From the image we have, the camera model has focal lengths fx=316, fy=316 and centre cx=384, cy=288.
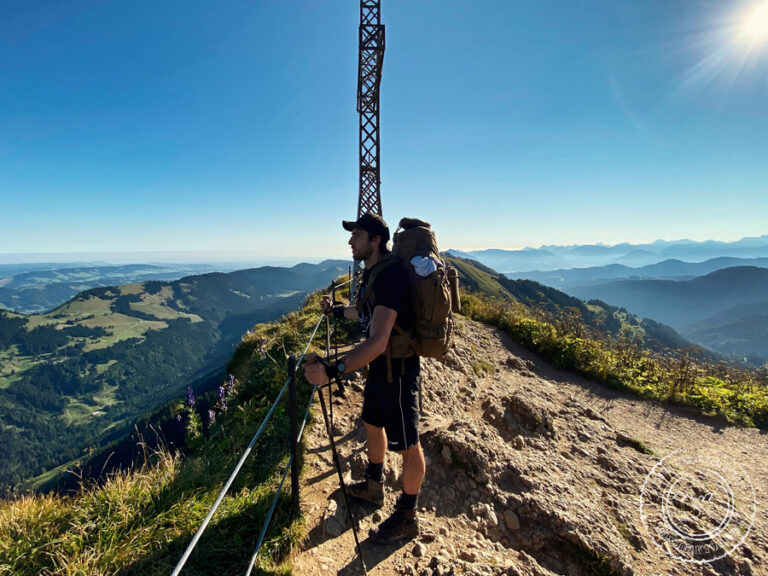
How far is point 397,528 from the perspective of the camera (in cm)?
315

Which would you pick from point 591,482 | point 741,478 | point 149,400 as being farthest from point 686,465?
point 149,400

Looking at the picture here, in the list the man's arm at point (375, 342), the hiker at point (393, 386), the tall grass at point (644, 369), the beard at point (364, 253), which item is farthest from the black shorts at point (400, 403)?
the tall grass at point (644, 369)

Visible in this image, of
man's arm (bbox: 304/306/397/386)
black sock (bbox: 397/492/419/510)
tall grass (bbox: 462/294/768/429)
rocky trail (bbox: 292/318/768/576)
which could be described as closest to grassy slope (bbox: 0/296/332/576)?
rocky trail (bbox: 292/318/768/576)

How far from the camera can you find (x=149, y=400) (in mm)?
155000

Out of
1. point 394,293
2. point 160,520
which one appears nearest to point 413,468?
point 394,293

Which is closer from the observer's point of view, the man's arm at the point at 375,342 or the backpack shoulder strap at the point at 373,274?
the man's arm at the point at 375,342

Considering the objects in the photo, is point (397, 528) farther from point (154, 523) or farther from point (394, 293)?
point (394, 293)

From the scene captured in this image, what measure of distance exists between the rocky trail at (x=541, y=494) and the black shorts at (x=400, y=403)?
114 centimetres

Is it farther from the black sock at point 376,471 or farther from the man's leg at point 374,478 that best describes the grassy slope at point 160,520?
the black sock at point 376,471

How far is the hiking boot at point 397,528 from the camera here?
10.3 feet

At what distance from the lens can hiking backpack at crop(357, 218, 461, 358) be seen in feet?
9.45

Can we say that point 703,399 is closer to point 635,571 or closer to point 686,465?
point 686,465

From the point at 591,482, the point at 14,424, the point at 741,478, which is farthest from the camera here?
the point at 14,424

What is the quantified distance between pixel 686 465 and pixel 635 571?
373cm
